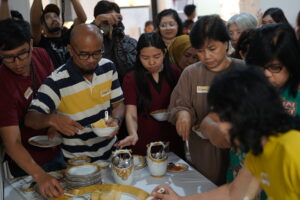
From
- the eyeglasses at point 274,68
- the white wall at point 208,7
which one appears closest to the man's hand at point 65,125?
the eyeglasses at point 274,68

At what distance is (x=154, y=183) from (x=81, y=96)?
0.61 meters

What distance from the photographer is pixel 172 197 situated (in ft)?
4.07

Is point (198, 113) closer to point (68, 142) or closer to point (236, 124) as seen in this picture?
point (68, 142)

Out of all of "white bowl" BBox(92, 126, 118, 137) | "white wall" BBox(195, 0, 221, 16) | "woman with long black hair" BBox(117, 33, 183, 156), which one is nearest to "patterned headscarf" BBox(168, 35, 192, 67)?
"woman with long black hair" BBox(117, 33, 183, 156)

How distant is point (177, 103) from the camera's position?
1.74 m

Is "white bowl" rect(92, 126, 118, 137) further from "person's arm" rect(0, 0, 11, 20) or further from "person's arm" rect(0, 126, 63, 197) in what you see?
"person's arm" rect(0, 0, 11, 20)

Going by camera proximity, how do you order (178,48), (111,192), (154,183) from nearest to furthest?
(111,192), (154,183), (178,48)

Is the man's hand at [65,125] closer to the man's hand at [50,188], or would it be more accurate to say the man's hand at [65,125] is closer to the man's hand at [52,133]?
the man's hand at [52,133]

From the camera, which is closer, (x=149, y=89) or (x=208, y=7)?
(x=149, y=89)

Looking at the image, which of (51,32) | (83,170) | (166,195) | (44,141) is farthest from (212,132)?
(51,32)

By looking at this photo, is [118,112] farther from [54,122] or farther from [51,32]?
[51,32]

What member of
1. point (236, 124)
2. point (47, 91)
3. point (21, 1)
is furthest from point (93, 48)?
point (21, 1)

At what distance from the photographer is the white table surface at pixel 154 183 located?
4.55ft

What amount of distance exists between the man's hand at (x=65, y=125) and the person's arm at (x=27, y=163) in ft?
0.58
